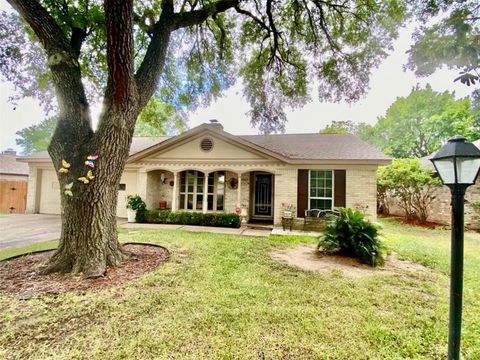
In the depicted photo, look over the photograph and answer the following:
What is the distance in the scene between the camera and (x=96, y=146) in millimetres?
4246

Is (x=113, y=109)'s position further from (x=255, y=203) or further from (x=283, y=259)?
(x=255, y=203)

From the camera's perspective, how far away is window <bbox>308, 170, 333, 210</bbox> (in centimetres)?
1010

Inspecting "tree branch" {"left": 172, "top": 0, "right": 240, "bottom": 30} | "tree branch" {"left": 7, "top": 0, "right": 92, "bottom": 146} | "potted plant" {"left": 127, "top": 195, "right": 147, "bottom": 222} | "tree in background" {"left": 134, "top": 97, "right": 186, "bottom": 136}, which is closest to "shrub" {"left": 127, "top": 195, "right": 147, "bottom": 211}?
"potted plant" {"left": 127, "top": 195, "right": 147, "bottom": 222}

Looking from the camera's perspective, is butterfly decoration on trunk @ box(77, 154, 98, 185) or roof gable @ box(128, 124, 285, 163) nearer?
butterfly decoration on trunk @ box(77, 154, 98, 185)

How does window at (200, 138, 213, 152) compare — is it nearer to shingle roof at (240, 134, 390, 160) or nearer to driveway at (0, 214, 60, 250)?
shingle roof at (240, 134, 390, 160)

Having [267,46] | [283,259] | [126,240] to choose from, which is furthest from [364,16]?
[126,240]

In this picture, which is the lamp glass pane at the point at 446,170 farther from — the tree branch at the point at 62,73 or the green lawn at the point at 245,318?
the tree branch at the point at 62,73

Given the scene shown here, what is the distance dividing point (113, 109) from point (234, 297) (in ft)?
13.1

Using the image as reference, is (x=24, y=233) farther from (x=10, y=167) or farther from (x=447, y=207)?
(x=10, y=167)

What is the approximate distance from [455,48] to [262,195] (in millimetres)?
10220

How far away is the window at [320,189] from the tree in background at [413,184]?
5.02 metres

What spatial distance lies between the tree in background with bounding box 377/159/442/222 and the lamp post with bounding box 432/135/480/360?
11.8 meters

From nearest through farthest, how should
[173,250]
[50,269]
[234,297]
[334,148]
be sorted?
1. [234,297]
2. [50,269]
3. [173,250]
4. [334,148]

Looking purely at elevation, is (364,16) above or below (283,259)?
above
